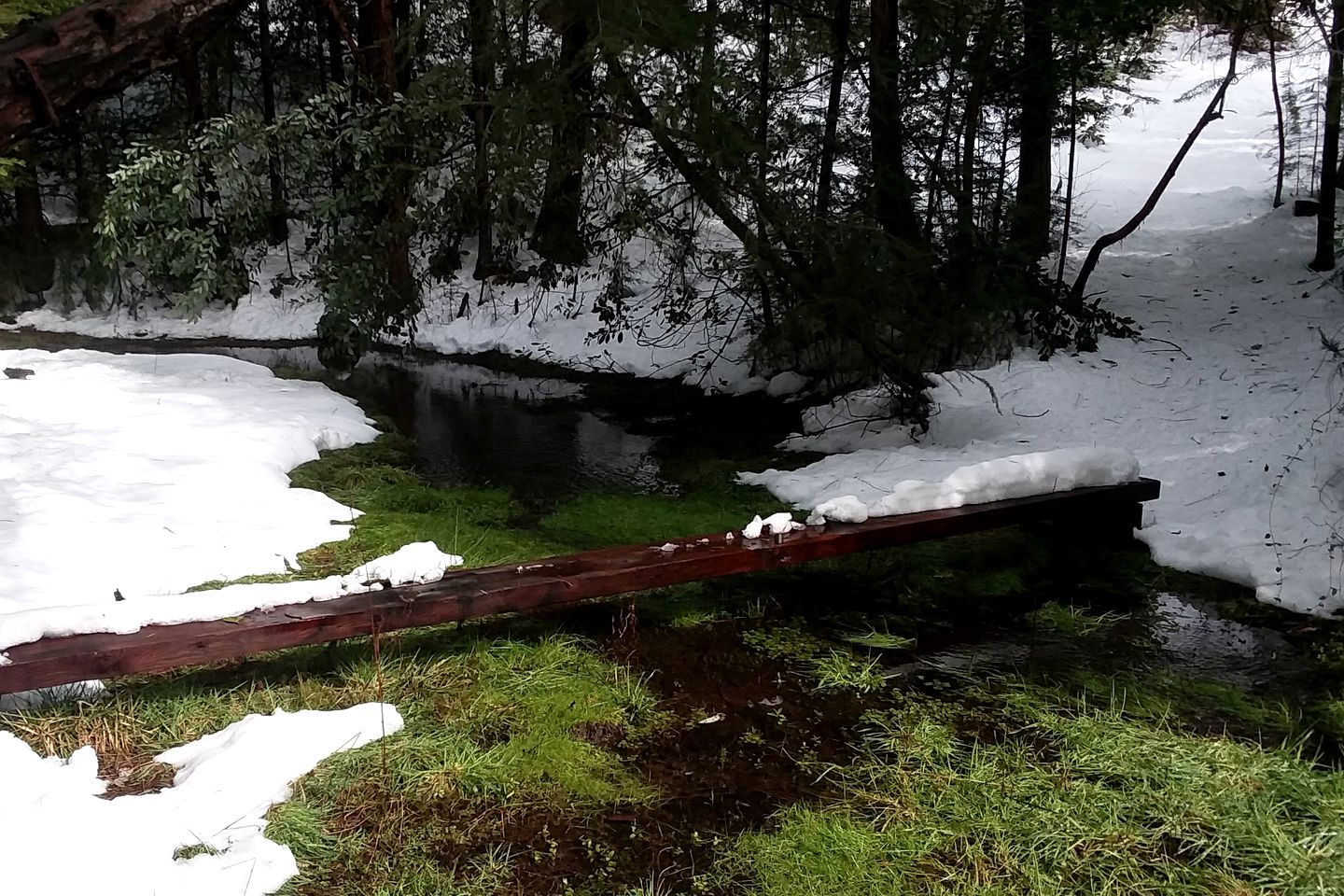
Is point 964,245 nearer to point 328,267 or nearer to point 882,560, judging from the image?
point 882,560

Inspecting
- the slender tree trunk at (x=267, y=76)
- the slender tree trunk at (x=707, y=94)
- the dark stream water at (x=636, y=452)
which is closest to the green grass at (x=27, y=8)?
the dark stream water at (x=636, y=452)

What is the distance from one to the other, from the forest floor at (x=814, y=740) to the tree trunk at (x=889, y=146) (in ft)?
14.6

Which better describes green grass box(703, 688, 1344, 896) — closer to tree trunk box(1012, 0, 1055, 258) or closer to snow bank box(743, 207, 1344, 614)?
snow bank box(743, 207, 1344, 614)

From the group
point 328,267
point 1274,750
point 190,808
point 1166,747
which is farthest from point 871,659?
point 328,267

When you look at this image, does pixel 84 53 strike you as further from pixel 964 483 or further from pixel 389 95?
pixel 389 95

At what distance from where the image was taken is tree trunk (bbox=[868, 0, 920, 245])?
8.08m

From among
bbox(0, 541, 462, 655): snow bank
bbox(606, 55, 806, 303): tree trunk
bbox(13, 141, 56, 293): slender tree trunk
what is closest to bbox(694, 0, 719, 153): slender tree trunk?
bbox(606, 55, 806, 303): tree trunk

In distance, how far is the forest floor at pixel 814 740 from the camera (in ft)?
8.20

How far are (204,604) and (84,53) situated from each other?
1.78 m

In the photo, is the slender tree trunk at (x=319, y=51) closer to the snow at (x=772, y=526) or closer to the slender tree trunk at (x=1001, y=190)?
the slender tree trunk at (x=1001, y=190)

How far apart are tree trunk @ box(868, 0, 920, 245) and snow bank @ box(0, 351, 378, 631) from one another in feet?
16.3

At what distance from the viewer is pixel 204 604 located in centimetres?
310

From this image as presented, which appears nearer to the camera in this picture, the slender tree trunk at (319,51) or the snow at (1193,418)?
the snow at (1193,418)

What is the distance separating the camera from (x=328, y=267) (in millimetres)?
8039
